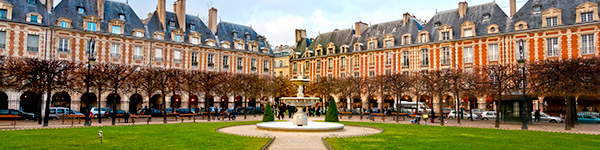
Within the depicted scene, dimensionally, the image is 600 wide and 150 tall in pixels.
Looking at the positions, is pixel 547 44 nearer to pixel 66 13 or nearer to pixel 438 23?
pixel 438 23

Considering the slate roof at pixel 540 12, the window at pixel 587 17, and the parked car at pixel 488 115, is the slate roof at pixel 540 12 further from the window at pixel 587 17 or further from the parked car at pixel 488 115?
the parked car at pixel 488 115

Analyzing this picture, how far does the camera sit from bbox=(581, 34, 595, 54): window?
3158cm

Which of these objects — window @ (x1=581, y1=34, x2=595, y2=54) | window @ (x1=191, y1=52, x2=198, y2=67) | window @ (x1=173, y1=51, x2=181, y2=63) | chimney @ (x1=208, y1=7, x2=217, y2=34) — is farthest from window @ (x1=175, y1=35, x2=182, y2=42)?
window @ (x1=581, y1=34, x2=595, y2=54)

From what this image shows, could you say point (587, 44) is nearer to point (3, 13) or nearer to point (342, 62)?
point (342, 62)

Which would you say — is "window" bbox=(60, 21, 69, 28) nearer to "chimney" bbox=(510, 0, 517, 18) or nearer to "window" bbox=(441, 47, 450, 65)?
"window" bbox=(441, 47, 450, 65)

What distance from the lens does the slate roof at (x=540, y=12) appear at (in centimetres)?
3316

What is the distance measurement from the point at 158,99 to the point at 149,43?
18.4ft

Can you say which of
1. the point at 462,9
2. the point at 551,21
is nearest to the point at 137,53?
the point at 462,9

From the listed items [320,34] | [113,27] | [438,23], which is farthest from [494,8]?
[113,27]

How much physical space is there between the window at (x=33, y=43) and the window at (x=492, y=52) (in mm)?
35256

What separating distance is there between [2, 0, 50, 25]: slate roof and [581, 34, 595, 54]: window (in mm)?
39658

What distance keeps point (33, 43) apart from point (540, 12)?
38.9m

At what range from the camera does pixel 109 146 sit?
37.8ft

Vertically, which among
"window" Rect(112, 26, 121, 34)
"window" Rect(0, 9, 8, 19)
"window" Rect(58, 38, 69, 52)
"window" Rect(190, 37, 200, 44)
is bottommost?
"window" Rect(58, 38, 69, 52)
